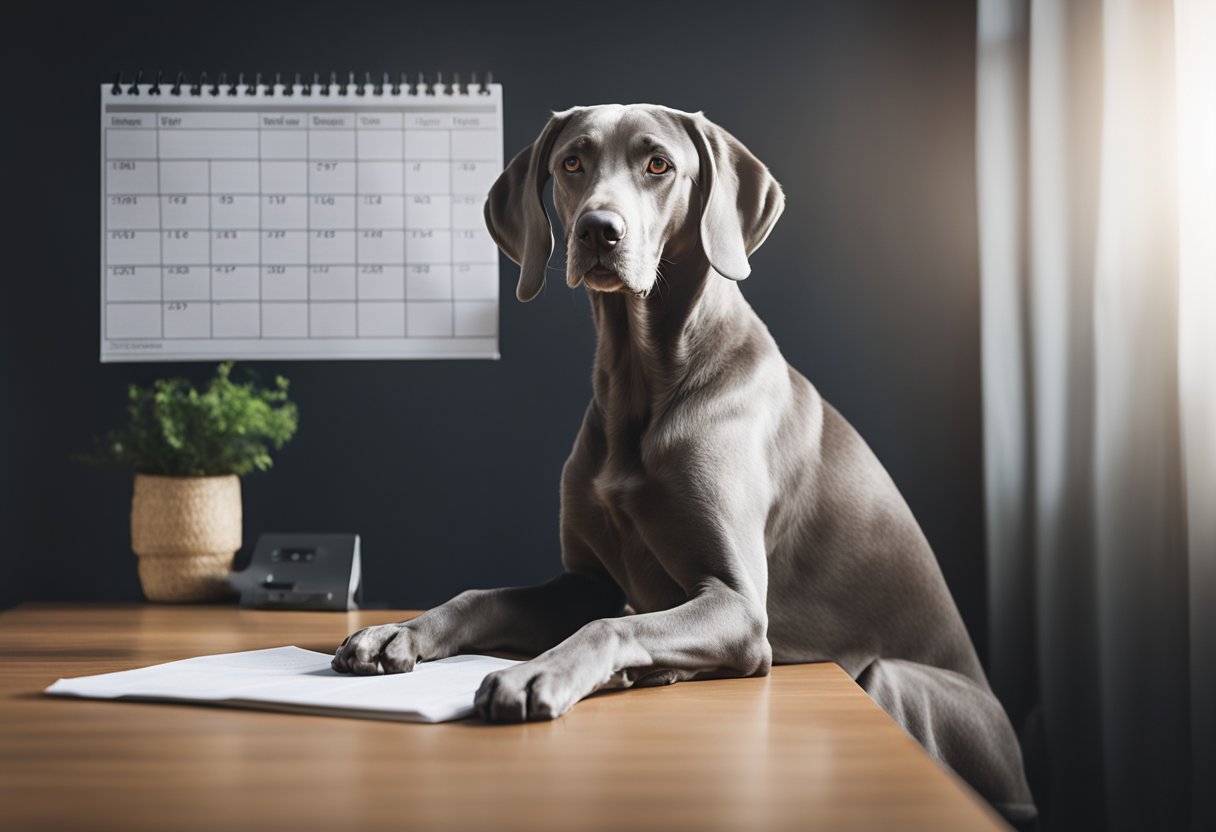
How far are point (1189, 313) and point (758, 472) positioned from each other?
66 centimetres

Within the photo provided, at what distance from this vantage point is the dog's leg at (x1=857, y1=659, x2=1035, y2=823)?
137 cm

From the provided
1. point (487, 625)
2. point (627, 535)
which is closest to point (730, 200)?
point (627, 535)

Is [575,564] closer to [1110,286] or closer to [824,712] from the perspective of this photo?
[824,712]

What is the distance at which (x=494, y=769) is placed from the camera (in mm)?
779

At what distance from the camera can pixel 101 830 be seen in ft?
2.17

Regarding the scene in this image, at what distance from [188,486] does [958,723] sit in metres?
1.31

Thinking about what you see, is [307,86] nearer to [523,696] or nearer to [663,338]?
[663,338]

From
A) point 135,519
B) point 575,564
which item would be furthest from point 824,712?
point 135,519

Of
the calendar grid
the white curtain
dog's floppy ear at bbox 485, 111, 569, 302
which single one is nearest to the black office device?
the calendar grid

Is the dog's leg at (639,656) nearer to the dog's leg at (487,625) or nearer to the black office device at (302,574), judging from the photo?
the dog's leg at (487,625)

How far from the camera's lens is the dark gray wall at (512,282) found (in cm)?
219

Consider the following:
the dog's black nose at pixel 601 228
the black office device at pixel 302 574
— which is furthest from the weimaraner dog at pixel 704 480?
the black office device at pixel 302 574

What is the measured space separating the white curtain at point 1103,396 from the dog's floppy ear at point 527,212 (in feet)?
2.88

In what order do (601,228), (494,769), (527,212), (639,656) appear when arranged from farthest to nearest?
(527,212) → (601,228) → (639,656) → (494,769)
